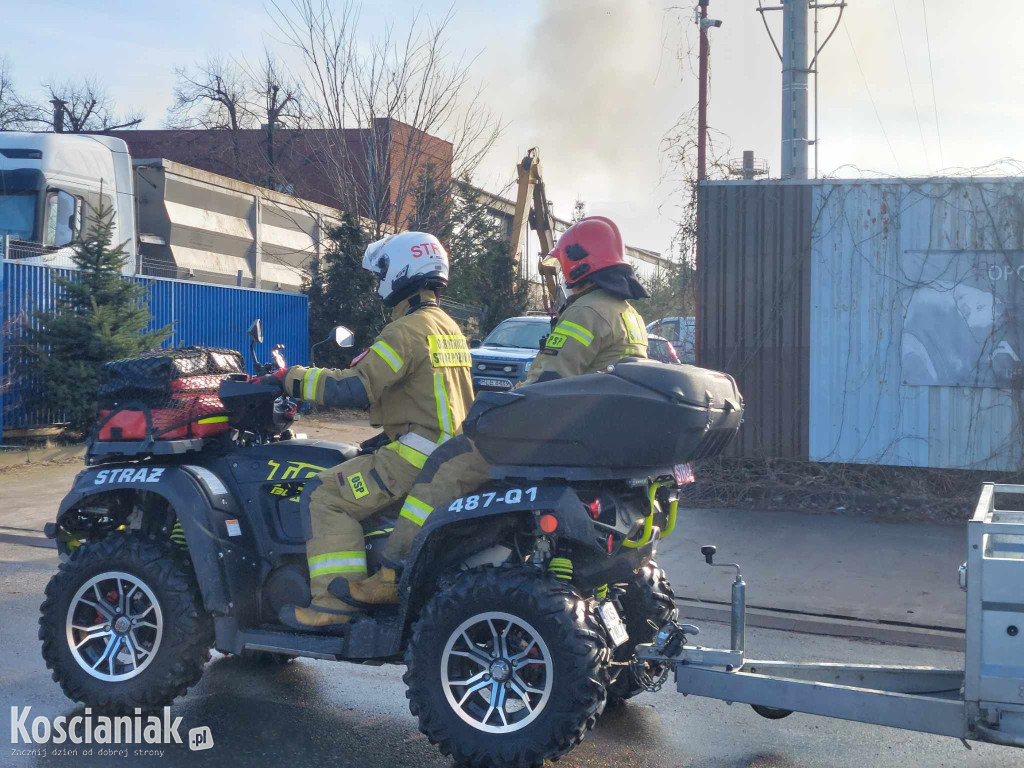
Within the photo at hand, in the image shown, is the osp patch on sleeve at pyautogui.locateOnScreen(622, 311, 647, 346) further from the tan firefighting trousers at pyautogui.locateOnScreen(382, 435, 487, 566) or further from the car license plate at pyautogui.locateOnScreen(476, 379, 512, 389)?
the car license plate at pyautogui.locateOnScreen(476, 379, 512, 389)

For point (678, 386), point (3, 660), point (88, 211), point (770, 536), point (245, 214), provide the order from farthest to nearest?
point (245, 214), point (88, 211), point (770, 536), point (3, 660), point (678, 386)

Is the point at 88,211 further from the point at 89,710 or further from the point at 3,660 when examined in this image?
the point at 89,710

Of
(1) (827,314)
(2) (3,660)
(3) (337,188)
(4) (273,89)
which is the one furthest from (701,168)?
(4) (273,89)

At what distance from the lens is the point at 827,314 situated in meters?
11.0

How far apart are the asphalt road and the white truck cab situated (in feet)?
32.7

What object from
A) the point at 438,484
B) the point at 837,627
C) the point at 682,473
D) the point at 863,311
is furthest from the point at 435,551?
the point at 863,311

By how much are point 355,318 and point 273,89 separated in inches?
376

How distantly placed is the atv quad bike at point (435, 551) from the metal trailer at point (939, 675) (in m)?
0.41

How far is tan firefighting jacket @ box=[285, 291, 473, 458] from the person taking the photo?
454 cm

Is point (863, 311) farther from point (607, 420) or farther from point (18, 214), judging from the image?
point (18, 214)

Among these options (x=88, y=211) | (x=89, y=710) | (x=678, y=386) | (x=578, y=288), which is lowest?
(x=89, y=710)

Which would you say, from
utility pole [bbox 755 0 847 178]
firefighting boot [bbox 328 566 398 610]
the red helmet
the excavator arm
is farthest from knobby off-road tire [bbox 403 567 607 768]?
the excavator arm

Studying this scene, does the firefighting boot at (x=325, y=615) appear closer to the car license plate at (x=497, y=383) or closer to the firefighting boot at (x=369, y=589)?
the firefighting boot at (x=369, y=589)

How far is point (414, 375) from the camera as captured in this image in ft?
15.6
